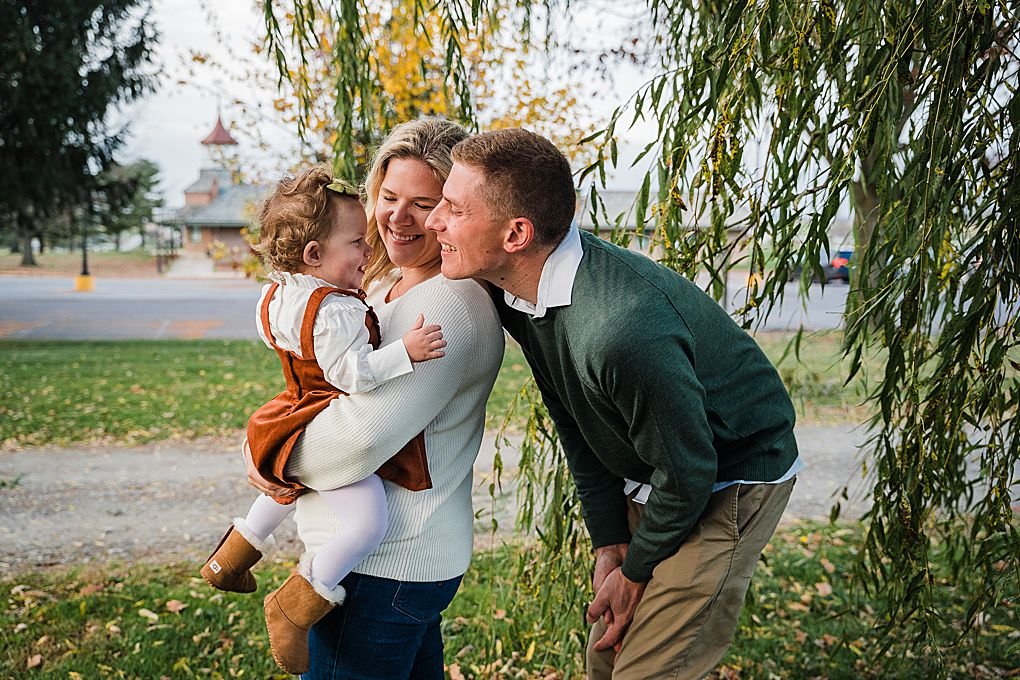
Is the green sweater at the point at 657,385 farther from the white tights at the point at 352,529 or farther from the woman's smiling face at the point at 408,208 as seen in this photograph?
the white tights at the point at 352,529

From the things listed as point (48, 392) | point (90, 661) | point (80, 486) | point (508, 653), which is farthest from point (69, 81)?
point (508, 653)

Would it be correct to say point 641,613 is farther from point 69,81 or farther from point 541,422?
point 69,81

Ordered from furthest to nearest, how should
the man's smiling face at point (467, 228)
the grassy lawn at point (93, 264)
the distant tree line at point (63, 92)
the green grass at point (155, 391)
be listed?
the grassy lawn at point (93, 264), the distant tree line at point (63, 92), the green grass at point (155, 391), the man's smiling face at point (467, 228)

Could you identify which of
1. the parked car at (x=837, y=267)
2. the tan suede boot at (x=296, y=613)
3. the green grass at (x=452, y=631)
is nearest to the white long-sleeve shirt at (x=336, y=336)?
the tan suede boot at (x=296, y=613)

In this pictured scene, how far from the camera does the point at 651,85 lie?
2.34 m

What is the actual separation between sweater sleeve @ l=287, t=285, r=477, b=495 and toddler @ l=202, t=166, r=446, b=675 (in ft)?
0.07

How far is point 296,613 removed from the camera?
174 cm

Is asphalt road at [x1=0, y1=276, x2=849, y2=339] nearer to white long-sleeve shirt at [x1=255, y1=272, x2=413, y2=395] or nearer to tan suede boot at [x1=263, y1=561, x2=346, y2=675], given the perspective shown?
white long-sleeve shirt at [x1=255, y1=272, x2=413, y2=395]

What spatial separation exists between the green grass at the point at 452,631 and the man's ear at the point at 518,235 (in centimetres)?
148

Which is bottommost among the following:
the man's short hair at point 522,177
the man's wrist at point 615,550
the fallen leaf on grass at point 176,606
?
the fallen leaf on grass at point 176,606

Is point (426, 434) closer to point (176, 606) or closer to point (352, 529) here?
point (352, 529)

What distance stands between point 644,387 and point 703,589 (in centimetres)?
47

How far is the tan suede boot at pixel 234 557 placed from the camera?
6.84 ft

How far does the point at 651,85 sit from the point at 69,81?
13.2 m
